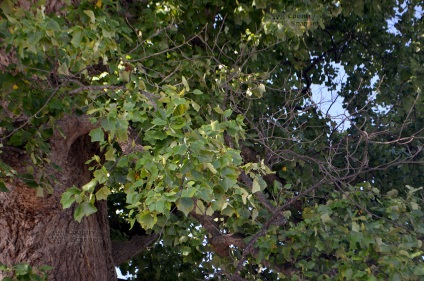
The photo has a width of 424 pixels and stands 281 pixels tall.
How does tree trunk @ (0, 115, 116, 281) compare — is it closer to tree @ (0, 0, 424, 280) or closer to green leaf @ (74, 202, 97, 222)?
tree @ (0, 0, 424, 280)

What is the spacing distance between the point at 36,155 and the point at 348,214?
2470mm

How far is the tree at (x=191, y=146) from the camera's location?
4156mm

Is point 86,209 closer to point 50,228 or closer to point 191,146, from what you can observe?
point 191,146

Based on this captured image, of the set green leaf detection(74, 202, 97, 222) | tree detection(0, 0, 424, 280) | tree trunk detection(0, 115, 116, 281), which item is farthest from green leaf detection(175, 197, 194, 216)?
tree trunk detection(0, 115, 116, 281)

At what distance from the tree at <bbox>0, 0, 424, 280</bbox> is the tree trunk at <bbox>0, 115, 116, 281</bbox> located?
0.04 ft

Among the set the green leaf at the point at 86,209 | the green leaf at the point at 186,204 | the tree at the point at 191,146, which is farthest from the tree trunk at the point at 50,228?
the green leaf at the point at 186,204

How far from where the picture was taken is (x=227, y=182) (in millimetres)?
3848

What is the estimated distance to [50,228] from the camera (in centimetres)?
599

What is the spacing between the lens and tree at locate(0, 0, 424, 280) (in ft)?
13.6

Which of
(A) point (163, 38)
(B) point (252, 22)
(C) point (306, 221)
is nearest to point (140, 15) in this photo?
(A) point (163, 38)

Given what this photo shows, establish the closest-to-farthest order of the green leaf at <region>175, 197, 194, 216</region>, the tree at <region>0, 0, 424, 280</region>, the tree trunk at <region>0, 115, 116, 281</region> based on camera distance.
A: the green leaf at <region>175, 197, 194, 216</region>, the tree at <region>0, 0, 424, 280</region>, the tree trunk at <region>0, 115, 116, 281</region>

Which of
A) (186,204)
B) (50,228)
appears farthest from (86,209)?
(50,228)

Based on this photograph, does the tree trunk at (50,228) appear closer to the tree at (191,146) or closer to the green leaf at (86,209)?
the tree at (191,146)

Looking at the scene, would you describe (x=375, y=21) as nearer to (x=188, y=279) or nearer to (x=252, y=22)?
(x=252, y=22)
